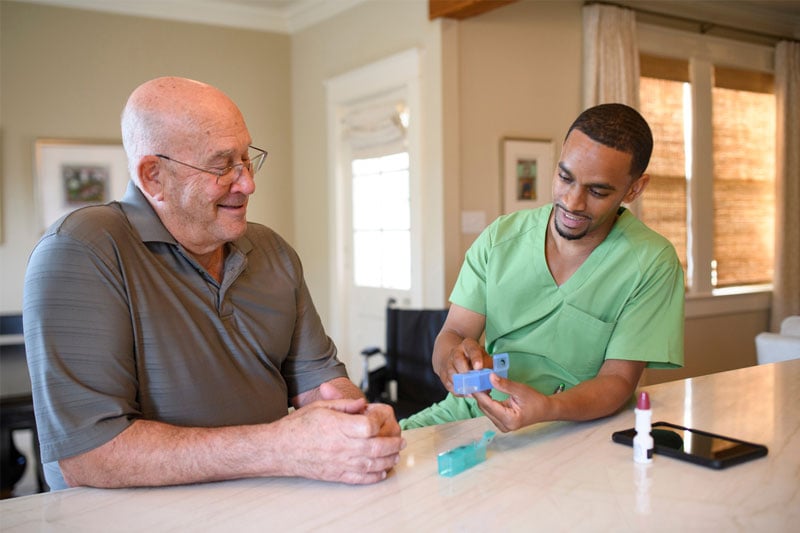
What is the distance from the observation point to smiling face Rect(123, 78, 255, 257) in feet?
4.84

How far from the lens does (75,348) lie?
1249 millimetres

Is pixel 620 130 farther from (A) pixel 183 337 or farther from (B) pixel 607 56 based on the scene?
(B) pixel 607 56

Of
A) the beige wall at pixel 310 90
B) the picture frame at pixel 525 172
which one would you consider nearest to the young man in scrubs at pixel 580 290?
the beige wall at pixel 310 90

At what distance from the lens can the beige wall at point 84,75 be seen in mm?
4664

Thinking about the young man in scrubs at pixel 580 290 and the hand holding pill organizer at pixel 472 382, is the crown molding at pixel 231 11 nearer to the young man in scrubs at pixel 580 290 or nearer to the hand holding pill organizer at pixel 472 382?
the young man in scrubs at pixel 580 290

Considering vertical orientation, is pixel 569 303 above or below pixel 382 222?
below

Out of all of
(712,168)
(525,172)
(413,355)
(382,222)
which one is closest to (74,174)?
(382,222)

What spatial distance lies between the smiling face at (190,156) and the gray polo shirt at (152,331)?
2.0 inches

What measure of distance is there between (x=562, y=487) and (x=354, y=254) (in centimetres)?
395

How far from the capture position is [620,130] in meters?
1.62

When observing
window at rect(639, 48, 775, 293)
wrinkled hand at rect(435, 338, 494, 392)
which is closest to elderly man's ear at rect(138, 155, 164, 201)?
wrinkled hand at rect(435, 338, 494, 392)

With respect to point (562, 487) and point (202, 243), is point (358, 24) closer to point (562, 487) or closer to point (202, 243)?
point (202, 243)

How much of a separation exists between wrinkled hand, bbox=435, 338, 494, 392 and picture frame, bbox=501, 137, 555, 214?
267 centimetres

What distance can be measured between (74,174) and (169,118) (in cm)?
376
